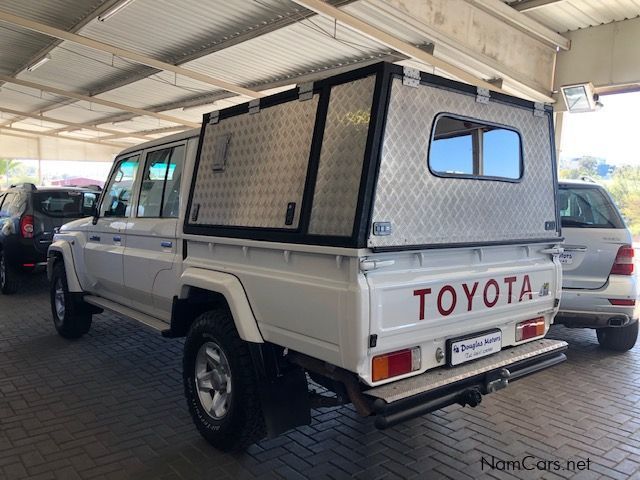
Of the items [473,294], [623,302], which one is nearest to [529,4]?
[623,302]

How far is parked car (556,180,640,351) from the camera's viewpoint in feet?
17.1

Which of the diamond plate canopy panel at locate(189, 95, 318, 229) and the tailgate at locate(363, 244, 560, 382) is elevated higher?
the diamond plate canopy panel at locate(189, 95, 318, 229)

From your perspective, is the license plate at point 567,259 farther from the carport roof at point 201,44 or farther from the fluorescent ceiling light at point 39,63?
the fluorescent ceiling light at point 39,63

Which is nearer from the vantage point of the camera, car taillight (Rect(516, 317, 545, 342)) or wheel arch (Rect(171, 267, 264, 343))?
wheel arch (Rect(171, 267, 264, 343))

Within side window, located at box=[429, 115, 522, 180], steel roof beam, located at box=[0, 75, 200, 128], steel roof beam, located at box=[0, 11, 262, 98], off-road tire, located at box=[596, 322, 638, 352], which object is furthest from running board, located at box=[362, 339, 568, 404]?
steel roof beam, located at box=[0, 75, 200, 128]

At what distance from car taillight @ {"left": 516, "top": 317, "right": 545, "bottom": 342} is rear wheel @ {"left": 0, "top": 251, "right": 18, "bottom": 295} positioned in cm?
790

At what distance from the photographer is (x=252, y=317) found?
3068 millimetres

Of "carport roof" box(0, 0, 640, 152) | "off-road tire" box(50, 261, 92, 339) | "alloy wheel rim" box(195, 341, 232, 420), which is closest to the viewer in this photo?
"alloy wheel rim" box(195, 341, 232, 420)

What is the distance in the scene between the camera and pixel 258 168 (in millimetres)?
3195

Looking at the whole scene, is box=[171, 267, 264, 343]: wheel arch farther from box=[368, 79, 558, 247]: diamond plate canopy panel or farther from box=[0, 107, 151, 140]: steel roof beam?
box=[0, 107, 151, 140]: steel roof beam

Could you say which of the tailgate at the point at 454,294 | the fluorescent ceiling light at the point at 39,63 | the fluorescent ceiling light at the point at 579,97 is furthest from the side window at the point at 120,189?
the fluorescent ceiling light at the point at 39,63

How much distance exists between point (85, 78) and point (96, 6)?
20.6 ft

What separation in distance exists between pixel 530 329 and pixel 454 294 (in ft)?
3.15

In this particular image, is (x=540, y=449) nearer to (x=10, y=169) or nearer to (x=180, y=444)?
(x=180, y=444)
